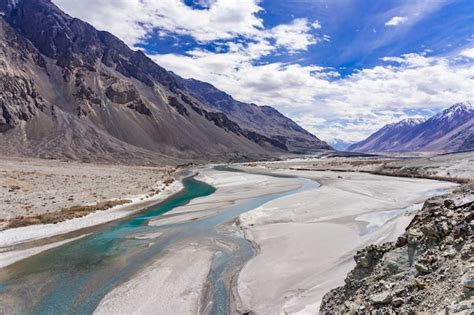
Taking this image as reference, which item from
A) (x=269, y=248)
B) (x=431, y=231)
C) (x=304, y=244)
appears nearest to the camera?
(x=431, y=231)

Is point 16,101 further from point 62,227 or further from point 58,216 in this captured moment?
point 62,227

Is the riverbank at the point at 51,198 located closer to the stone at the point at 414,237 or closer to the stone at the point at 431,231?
the stone at the point at 414,237

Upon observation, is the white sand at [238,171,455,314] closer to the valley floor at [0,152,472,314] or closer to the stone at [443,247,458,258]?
the valley floor at [0,152,472,314]

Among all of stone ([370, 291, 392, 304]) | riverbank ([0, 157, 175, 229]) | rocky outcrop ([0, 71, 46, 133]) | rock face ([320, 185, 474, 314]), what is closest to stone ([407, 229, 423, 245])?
rock face ([320, 185, 474, 314])

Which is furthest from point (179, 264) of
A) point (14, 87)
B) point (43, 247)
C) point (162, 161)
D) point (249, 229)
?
point (14, 87)

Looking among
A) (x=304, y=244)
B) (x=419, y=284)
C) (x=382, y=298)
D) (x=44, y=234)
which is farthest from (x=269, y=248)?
(x=44, y=234)

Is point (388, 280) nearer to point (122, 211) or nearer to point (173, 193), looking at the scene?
point (122, 211)

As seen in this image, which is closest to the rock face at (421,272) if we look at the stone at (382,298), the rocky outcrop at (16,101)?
the stone at (382,298)
